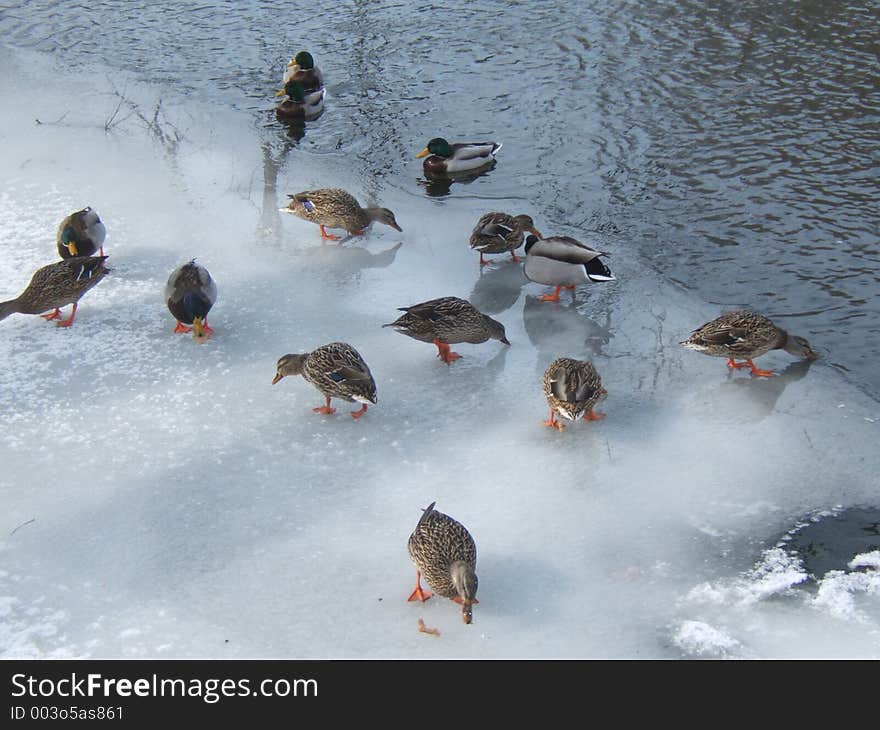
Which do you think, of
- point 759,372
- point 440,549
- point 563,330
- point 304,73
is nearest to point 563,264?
point 563,330

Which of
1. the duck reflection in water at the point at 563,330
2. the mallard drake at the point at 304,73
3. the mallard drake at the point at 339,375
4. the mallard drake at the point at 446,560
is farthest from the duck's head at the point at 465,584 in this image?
the mallard drake at the point at 304,73

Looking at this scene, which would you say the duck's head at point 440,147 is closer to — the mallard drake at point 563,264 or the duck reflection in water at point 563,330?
the mallard drake at point 563,264

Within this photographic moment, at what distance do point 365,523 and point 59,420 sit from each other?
79.8 inches

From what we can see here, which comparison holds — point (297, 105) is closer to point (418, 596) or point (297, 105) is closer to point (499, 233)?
point (499, 233)

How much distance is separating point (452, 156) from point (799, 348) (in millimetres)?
3903

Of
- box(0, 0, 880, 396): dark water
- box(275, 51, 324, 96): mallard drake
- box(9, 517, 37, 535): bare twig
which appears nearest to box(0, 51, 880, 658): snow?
box(9, 517, 37, 535): bare twig

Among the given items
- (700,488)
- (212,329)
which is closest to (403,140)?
(212,329)

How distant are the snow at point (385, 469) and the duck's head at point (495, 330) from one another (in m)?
0.14

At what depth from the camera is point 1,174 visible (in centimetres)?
883

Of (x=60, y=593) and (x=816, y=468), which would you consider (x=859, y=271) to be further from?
(x=60, y=593)

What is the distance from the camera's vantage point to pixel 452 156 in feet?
29.4

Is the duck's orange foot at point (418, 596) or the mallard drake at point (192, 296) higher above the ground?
the mallard drake at point (192, 296)

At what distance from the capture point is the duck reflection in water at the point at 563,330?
652 cm

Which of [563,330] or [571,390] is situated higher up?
[571,390]
